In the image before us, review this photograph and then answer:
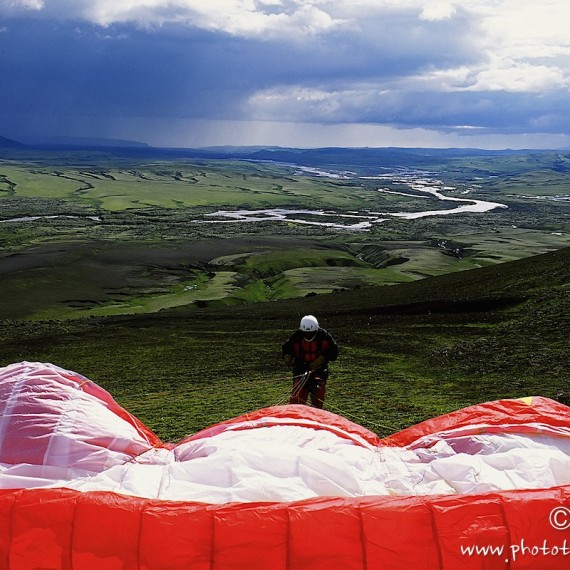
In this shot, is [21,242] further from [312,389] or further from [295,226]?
[312,389]

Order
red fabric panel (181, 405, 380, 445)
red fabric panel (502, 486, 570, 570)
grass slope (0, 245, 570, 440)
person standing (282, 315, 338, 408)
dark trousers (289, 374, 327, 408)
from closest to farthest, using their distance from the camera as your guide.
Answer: red fabric panel (502, 486, 570, 570) < red fabric panel (181, 405, 380, 445) < person standing (282, 315, 338, 408) < dark trousers (289, 374, 327, 408) < grass slope (0, 245, 570, 440)

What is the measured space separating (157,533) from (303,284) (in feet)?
215

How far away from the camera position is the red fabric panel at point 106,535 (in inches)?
234

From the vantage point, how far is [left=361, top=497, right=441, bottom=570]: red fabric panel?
586 centimetres

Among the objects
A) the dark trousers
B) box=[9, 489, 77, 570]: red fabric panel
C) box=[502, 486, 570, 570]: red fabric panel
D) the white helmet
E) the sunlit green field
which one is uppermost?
the white helmet

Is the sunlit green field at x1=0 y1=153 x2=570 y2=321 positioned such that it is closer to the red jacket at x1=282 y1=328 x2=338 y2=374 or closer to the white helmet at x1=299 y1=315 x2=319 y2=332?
the red jacket at x1=282 y1=328 x2=338 y2=374

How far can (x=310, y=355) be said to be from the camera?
1295cm

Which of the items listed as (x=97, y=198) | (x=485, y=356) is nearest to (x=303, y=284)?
(x=485, y=356)

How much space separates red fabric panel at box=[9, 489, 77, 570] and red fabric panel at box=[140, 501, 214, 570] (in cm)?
77

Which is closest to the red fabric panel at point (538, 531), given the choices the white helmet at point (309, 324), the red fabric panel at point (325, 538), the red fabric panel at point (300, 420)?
the red fabric panel at point (325, 538)

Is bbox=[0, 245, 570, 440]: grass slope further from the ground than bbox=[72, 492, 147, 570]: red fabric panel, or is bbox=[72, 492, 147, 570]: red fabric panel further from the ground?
bbox=[72, 492, 147, 570]: red fabric panel

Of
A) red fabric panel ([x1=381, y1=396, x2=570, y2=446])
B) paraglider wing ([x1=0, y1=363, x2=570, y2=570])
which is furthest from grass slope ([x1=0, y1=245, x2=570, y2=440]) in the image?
paraglider wing ([x1=0, y1=363, x2=570, y2=570])
